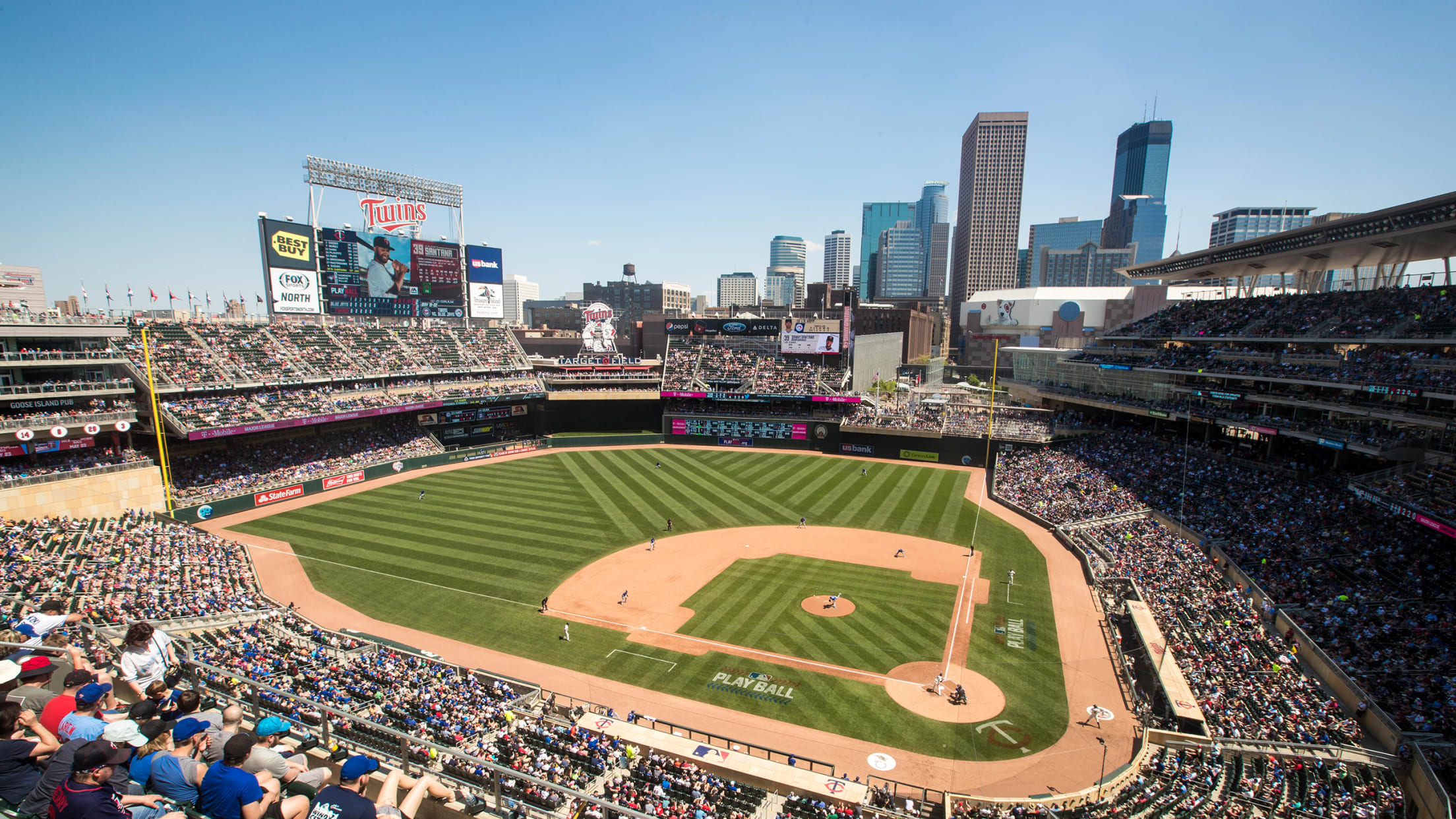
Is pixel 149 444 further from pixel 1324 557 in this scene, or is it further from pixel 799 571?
pixel 1324 557

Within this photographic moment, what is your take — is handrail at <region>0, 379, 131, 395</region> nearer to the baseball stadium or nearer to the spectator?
the baseball stadium

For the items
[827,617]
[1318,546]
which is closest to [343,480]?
[827,617]

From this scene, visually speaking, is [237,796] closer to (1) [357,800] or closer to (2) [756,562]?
(1) [357,800]

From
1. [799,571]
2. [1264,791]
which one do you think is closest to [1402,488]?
[1264,791]

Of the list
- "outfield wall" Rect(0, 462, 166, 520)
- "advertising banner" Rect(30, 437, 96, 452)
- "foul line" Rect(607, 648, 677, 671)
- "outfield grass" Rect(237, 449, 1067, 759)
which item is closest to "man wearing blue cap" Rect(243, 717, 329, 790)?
"outfield grass" Rect(237, 449, 1067, 759)

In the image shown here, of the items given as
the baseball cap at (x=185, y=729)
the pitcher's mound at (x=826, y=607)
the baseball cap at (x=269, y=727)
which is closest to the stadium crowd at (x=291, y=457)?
the pitcher's mound at (x=826, y=607)
